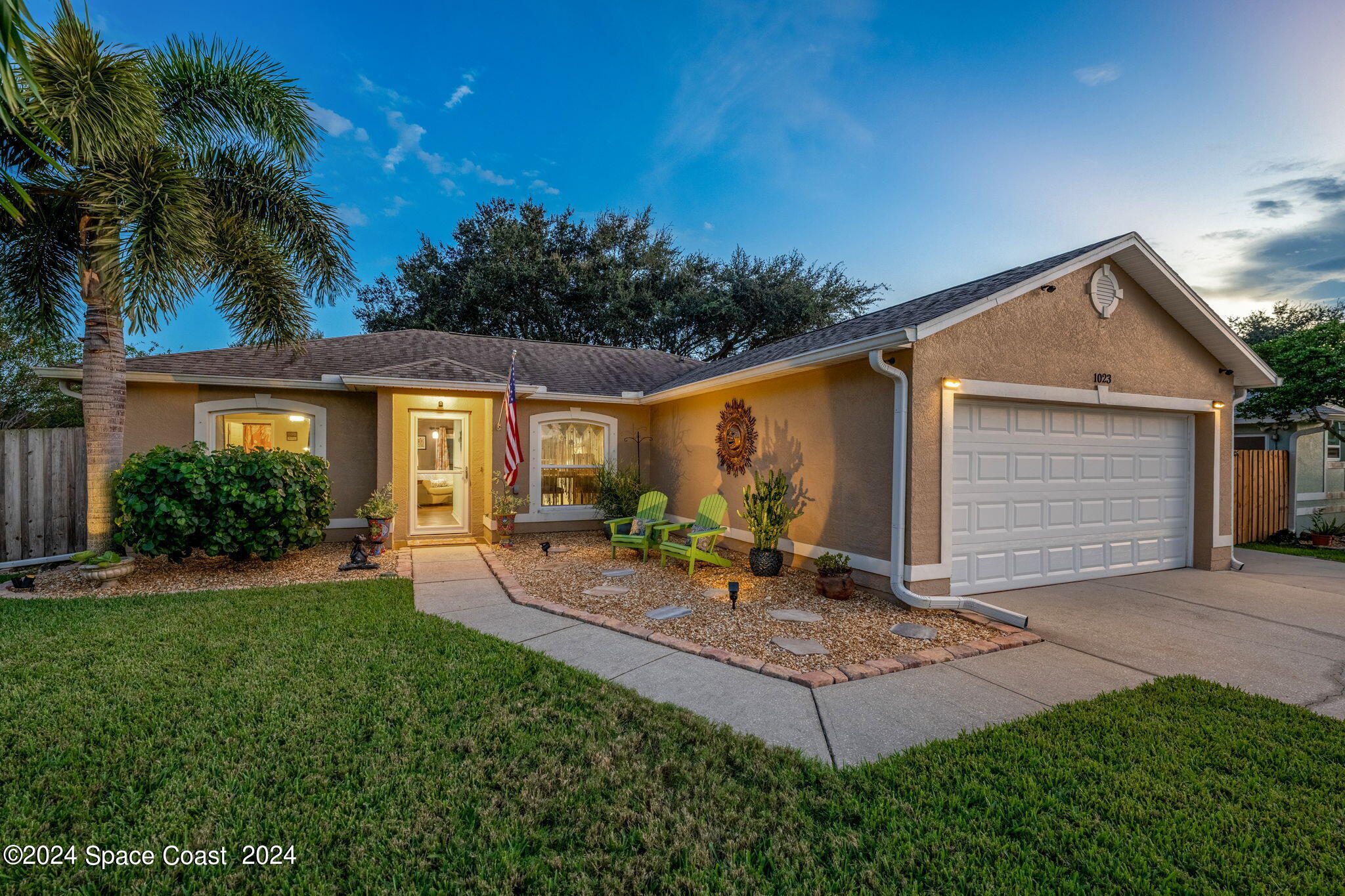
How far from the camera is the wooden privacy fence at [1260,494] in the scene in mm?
8812

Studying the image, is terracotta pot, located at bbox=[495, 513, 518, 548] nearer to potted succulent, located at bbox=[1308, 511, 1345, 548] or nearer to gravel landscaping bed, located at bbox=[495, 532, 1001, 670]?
gravel landscaping bed, located at bbox=[495, 532, 1001, 670]

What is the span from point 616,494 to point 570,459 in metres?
1.18

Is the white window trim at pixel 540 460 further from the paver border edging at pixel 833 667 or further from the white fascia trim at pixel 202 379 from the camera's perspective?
the paver border edging at pixel 833 667

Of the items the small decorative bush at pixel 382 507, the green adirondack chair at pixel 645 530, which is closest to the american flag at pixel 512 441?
the green adirondack chair at pixel 645 530

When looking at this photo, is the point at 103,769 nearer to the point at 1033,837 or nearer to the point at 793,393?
the point at 1033,837

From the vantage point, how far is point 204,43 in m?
6.19

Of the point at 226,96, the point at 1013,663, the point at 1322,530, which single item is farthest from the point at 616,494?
the point at 1322,530

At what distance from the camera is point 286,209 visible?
7.03 meters

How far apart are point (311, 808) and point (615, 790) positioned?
123cm

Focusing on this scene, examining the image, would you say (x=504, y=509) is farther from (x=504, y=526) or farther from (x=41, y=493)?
(x=41, y=493)

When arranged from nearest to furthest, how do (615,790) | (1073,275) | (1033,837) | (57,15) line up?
(1033,837) < (615,790) < (57,15) < (1073,275)

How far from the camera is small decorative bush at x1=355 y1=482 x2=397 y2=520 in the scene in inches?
291

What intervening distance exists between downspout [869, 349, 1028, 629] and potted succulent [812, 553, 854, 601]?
443mm

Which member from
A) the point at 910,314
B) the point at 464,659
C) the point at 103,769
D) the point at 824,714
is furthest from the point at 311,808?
the point at 910,314
